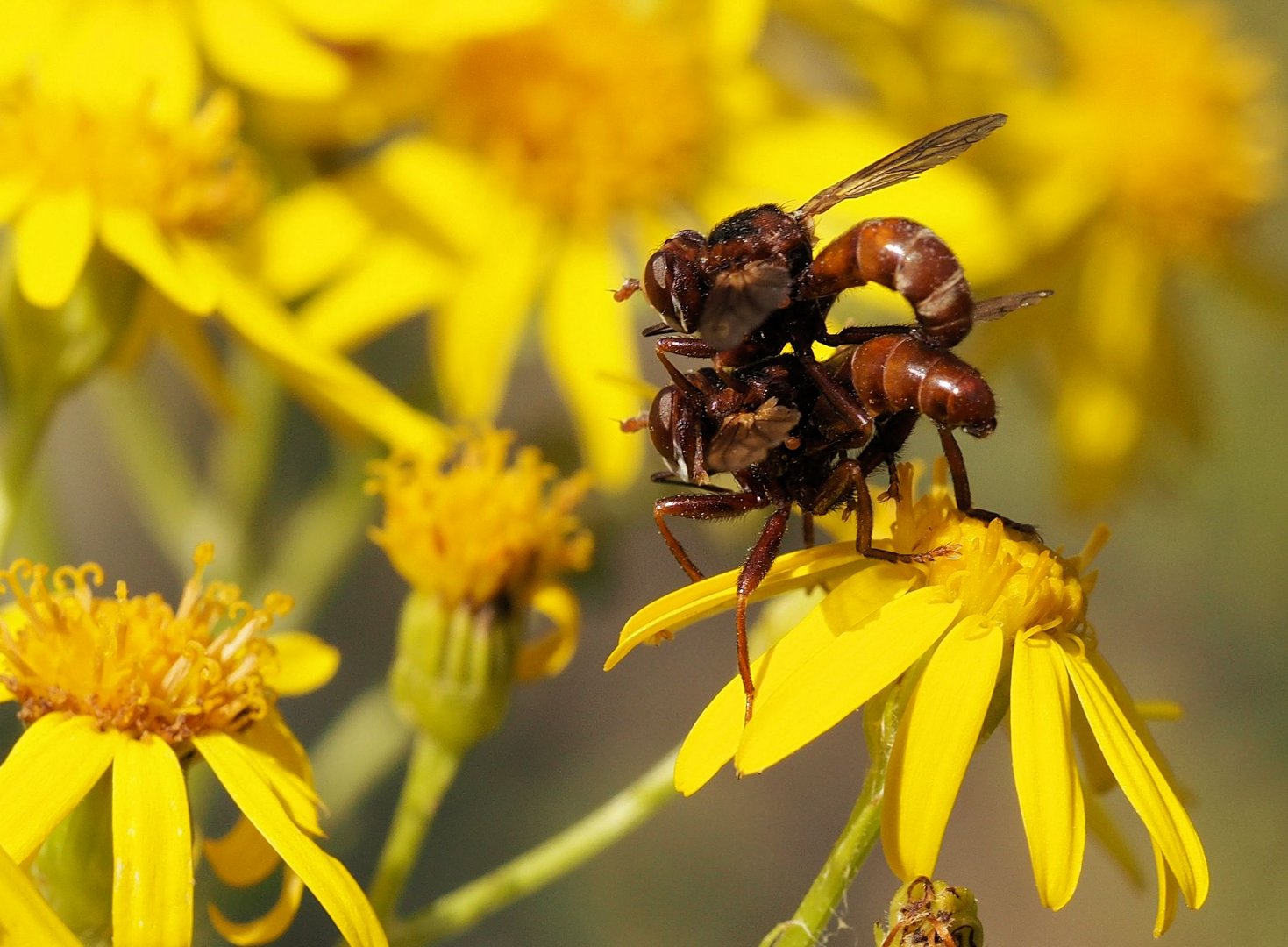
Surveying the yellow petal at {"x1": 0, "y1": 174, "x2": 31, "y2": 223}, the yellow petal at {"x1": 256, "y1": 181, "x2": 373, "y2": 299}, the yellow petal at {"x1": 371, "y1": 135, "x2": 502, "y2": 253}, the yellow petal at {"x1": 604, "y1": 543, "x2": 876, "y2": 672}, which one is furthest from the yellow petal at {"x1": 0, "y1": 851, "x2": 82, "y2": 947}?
the yellow petal at {"x1": 371, "y1": 135, "x2": 502, "y2": 253}

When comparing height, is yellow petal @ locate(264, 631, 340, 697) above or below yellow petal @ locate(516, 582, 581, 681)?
below

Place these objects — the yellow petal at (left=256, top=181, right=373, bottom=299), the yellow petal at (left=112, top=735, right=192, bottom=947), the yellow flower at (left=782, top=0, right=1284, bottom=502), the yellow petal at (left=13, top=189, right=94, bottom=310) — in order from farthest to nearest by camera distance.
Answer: the yellow flower at (left=782, top=0, right=1284, bottom=502) < the yellow petal at (left=256, top=181, right=373, bottom=299) < the yellow petal at (left=13, top=189, right=94, bottom=310) < the yellow petal at (left=112, top=735, right=192, bottom=947)

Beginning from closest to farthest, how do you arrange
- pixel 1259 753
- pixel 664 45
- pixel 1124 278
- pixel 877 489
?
pixel 877 489, pixel 664 45, pixel 1124 278, pixel 1259 753

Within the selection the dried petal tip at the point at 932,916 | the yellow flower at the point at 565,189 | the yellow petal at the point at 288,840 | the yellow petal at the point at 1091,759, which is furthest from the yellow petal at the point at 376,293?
the dried petal tip at the point at 932,916

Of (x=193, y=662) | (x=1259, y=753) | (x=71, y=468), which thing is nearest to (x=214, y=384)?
(x=193, y=662)

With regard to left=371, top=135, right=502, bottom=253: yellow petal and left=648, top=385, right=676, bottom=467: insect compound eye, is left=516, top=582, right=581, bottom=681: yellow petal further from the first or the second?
left=371, top=135, right=502, bottom=253: yellow petal

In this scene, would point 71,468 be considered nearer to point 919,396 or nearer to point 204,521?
point 204,521

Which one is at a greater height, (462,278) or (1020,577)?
(462,278)

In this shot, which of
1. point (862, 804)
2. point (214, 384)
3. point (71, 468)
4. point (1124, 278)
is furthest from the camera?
point (71, 468)
